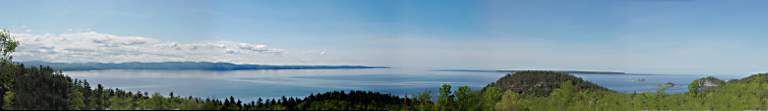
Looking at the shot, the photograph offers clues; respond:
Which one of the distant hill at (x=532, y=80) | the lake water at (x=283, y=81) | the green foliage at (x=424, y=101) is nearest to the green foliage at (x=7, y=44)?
the lake water at (x=283, y=81)

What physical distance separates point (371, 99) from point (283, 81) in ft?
17.0

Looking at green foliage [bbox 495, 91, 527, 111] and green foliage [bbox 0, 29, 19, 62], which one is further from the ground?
green foliage [bbox 0, 29, 19, 62]

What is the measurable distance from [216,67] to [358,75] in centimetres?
389

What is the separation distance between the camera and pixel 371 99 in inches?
199

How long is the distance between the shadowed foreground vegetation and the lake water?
51 centimetres

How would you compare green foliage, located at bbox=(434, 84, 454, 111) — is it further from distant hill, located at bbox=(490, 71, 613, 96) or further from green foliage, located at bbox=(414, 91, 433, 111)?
distant hill, located at bbox=(490, 71, 613, 96)

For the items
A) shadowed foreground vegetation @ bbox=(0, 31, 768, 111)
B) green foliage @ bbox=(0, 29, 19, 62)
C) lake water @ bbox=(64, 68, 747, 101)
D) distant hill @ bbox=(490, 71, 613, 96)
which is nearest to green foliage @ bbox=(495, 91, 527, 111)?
shadowed foreground vegetation @ bbox=(0, 31, 768, 111)

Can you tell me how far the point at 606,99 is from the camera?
7.81 metres

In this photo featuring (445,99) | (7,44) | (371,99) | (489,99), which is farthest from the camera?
(7,44)

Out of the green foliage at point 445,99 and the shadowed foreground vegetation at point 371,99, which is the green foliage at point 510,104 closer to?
the shadowed foreground vegetation at point 371,99

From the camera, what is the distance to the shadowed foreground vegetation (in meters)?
3.85

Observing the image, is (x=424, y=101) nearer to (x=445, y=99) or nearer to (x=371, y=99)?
(x=445, y=99)

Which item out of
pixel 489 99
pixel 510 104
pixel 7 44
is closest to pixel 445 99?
pixel 489 99

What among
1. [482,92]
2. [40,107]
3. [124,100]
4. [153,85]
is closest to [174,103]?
[124,100]
